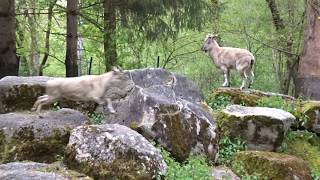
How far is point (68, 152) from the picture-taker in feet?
22.9

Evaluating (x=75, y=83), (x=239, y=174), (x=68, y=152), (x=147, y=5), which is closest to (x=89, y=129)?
(x=68, y=152)

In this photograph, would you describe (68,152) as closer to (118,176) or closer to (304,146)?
(118,176)

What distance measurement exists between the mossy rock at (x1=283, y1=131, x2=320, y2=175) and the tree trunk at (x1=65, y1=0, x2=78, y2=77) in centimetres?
680

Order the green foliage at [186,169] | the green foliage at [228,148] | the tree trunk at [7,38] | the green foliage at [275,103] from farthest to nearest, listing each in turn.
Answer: the tree trunk at [7,38] < the green foliage at [275,103] < the green foliage at [228,148] < the green foliage at [186,169]

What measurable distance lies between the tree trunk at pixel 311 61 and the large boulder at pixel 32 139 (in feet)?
26.5

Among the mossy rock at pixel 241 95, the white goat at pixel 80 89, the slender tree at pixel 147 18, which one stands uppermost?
the slender tree at pixel 147 18

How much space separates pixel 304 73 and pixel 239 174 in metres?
6.94

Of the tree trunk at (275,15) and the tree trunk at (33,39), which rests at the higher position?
the tree trunk at (275,15)

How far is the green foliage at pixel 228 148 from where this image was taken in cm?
894

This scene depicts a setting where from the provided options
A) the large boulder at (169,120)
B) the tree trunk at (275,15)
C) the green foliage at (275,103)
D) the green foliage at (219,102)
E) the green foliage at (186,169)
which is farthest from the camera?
the tree trunk at (275,15)

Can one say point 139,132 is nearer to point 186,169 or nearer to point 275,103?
point 186,169

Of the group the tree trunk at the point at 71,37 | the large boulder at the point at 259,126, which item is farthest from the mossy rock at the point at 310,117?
the tree trunk at the point at 71,37

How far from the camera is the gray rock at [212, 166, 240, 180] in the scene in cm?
784

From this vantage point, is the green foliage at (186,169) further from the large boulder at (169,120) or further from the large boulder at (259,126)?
the large boulder at (259,126)
